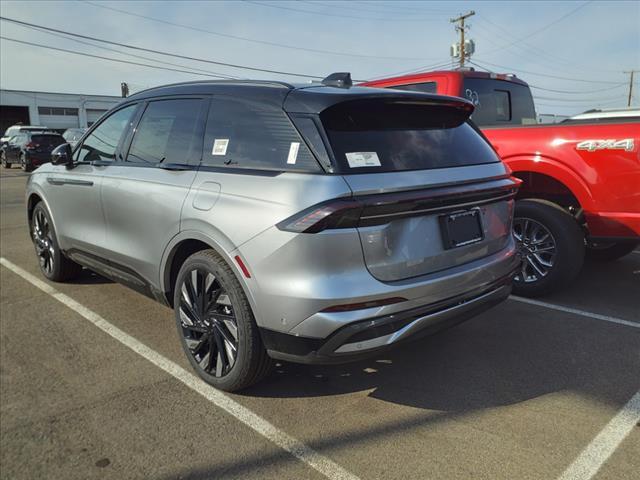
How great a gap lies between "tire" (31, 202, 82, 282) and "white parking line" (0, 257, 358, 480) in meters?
0.50

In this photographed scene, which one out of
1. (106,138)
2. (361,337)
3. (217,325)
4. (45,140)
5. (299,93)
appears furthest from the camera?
(45,140)

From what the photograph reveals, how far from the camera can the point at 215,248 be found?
286 cm

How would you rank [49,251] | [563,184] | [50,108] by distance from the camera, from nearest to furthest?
[563,184], [49,251], [50,108]

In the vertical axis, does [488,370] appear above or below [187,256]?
below

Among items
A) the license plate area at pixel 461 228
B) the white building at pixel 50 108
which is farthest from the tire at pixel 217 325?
the white building at pixel 50 108

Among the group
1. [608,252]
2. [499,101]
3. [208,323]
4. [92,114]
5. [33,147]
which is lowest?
[608,252]

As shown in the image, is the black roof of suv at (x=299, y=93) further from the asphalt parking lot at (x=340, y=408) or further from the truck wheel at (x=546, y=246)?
the truck wheel at (x=546, y=246)

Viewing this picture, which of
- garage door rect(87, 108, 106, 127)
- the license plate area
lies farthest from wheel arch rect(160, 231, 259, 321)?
garage door rect(87, 108, 106, 127)

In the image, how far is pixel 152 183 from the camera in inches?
136

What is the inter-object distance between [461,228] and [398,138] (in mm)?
614

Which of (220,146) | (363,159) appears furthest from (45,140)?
(363,159)

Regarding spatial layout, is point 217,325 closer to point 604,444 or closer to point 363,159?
point 363,159

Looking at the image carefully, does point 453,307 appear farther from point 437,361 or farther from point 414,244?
A: point 437,361

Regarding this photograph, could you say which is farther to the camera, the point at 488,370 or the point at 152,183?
the point at 152,183
